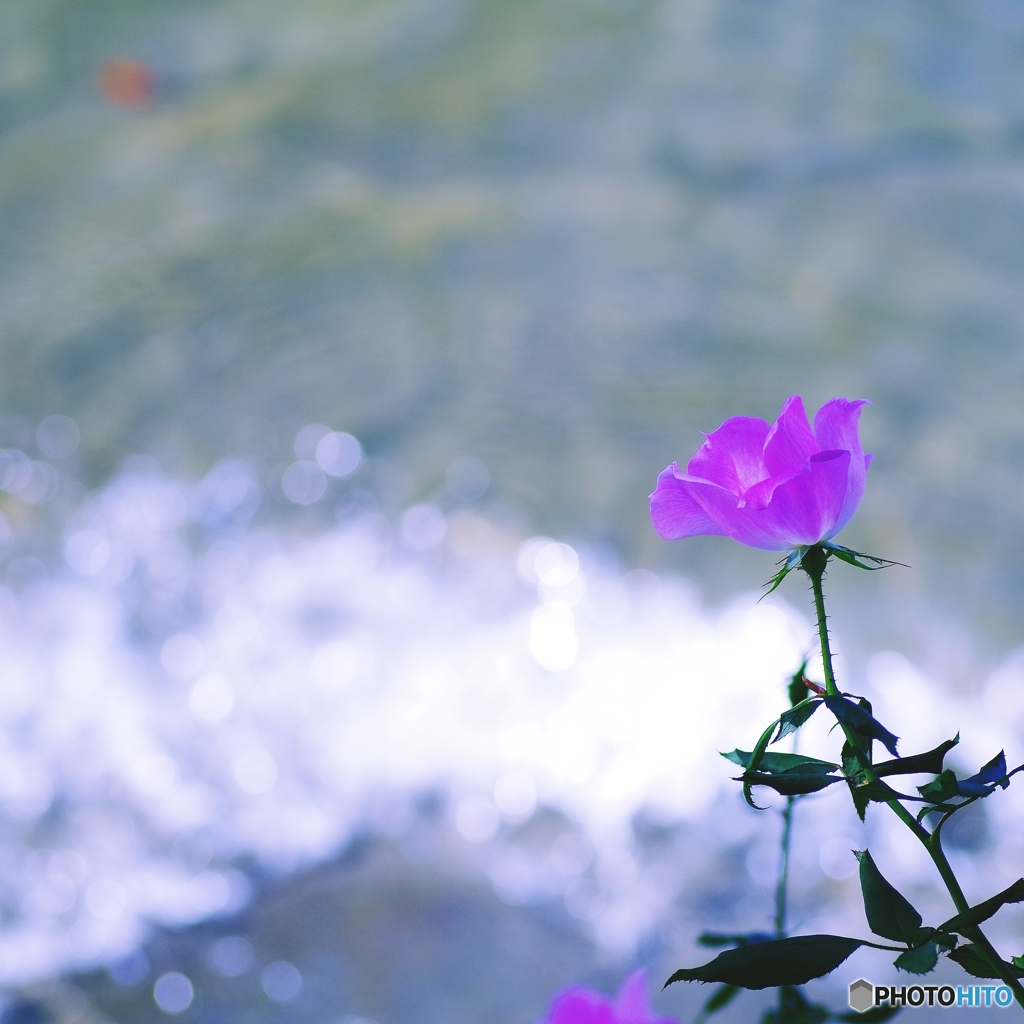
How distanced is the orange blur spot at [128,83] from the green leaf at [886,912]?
4.52 meters

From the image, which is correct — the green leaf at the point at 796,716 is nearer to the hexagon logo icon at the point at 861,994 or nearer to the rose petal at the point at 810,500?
the rose petal at the point at 810,500

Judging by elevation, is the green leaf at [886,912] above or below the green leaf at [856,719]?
below

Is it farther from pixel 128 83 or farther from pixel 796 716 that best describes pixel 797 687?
pixel 128 83

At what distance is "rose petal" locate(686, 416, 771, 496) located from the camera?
0.50 metres

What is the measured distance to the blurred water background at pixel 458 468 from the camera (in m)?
2.02

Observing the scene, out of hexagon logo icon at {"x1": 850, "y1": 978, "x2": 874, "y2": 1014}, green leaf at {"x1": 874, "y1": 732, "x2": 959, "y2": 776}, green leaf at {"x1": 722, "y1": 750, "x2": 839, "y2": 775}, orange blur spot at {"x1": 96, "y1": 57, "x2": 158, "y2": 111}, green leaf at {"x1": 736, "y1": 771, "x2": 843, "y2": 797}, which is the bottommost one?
green leaf at {"x1": 736, "y1": 771, "x2": 843, "y2": 797}

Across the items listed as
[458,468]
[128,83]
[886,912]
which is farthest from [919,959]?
[128,83]

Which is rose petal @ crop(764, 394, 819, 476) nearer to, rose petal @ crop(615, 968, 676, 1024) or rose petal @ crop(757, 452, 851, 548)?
rose petal @ crop(757, 452, 851, 548)

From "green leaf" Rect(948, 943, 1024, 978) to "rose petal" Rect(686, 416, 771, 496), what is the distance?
0.69 ft

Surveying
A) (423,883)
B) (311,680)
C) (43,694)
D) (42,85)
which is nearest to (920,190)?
(311,680)

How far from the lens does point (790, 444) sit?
0.49 m

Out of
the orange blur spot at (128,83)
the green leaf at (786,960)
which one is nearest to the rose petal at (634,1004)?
the green leaf at (786,960)

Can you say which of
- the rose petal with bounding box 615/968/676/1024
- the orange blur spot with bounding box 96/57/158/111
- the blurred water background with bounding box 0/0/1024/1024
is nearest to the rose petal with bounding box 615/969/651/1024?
the rose petal with bounding box 615/968/676/1024

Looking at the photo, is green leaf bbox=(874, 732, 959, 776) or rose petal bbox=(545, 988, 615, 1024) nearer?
green leaf bbox=(874, 732, 959, 776)
